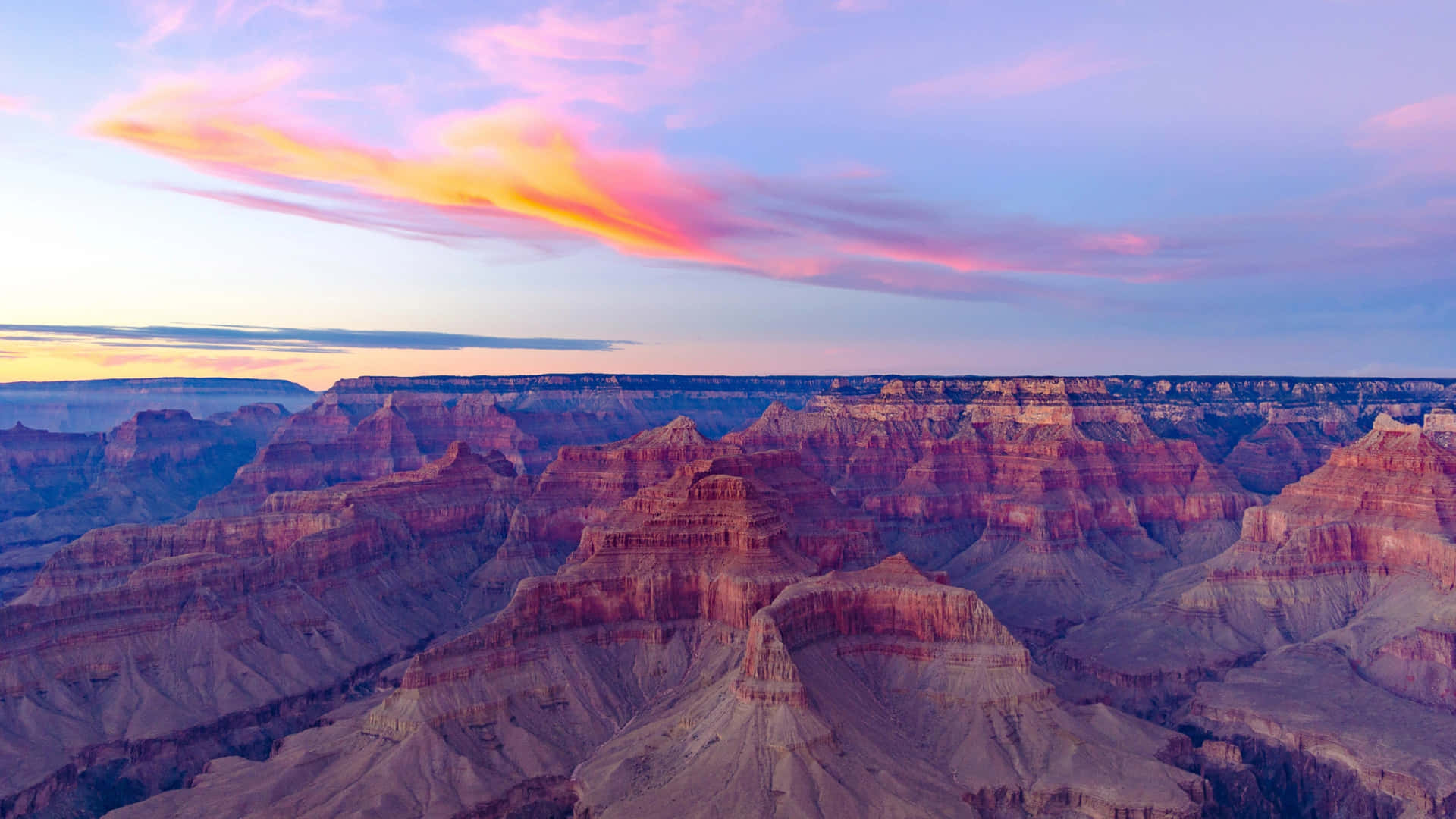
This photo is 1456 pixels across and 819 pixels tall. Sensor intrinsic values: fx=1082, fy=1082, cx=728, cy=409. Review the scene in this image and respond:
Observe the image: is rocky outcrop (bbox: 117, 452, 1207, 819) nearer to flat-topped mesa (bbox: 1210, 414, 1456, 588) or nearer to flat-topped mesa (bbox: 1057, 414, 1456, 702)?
flat-topped mesa (bbox: 1057, 414, 1456, 702)

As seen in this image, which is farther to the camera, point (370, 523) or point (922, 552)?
point (922, 552)

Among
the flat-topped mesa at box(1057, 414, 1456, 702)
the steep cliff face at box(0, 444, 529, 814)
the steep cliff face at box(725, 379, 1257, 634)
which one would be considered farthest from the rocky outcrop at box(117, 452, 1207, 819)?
the steep cliff face at box(725, 379, 1257, 634)

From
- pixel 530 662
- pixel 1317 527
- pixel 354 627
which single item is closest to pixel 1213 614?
pixel 1317 527

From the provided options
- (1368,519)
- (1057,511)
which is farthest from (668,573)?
(1368,519)

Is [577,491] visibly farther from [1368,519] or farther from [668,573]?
[1368,519]

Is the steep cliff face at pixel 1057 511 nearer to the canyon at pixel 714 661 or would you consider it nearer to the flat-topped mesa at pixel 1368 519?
the canyon at pixel 714 661

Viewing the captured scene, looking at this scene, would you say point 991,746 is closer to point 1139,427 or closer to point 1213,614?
point 1213,614
